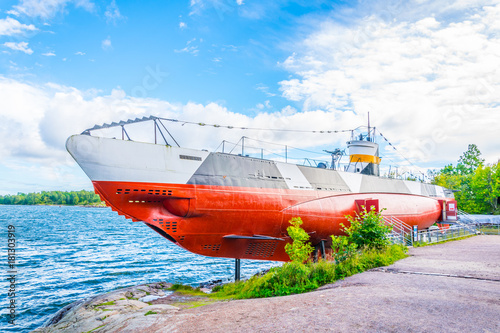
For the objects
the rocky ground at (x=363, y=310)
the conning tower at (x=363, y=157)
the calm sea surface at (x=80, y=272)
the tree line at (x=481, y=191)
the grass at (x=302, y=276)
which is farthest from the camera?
the tree line at (x=481, y=191)

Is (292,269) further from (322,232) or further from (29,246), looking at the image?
(29,246)

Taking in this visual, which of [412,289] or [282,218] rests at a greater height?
[282,218]

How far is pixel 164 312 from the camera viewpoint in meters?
8.84

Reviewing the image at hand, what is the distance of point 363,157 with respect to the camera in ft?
81.9

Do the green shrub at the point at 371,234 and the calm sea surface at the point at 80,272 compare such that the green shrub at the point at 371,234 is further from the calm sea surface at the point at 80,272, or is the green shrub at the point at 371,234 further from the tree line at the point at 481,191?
the tree line at the point at 481,191

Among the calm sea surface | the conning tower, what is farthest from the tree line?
the calm sea surface

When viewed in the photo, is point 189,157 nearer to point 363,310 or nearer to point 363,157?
point 363,310

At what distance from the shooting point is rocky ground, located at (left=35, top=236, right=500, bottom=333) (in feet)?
19.0

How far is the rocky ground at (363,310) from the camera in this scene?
19.0ft

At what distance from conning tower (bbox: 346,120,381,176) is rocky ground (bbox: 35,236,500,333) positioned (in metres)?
13.4

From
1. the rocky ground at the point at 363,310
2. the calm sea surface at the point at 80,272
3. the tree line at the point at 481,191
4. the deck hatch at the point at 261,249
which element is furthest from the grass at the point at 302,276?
the tree line at the point at 481,191

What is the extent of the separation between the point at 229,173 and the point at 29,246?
27.2 metres

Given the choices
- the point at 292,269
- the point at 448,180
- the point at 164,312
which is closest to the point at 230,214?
the point at 292,269

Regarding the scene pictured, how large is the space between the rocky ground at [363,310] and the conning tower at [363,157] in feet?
43.8
